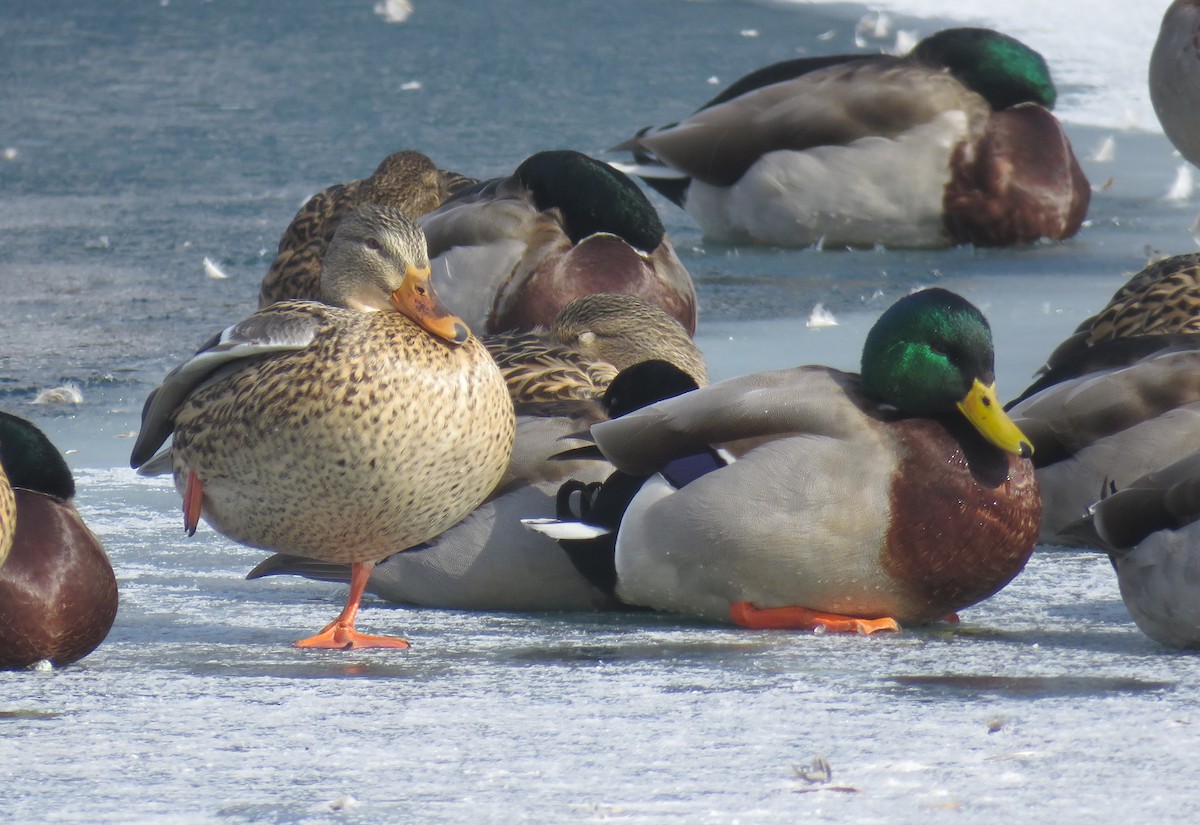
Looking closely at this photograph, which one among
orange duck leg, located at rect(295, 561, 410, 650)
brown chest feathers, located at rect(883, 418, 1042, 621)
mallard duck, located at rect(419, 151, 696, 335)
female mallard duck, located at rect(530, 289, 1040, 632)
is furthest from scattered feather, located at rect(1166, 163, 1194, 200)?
orange duck leg, located at rect(295, 561, 410, 650)

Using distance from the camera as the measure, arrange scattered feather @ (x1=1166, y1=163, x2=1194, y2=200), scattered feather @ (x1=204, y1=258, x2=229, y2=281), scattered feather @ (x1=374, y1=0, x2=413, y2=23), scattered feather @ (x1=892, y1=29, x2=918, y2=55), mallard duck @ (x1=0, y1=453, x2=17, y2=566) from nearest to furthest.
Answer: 1. mallard duck @ (x1=0, y1=453, x2=17, y2=566)
2. scattered feather @ (x1=204, y1=258, x2=229, y2=281)
3. scattered feather @ (x1=1166, y1=163, x2=1194, y2=200)
4. scattered feather @ (x1=892, y1=29, x2=918, y2=55)
5. scattered feather @ (x1=374, y1=0, x2=413, y2=23)

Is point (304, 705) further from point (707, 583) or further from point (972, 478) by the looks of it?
point (972, 478)

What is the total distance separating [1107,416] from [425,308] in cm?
160

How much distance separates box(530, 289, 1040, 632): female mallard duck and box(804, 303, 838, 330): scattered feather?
2746 mm

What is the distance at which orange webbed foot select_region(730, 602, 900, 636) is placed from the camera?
12.3 feet

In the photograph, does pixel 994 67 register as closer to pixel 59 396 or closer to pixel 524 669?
pixel 59 396

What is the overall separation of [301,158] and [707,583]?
6.19m

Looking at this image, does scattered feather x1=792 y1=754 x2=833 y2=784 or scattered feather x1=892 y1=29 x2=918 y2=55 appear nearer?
scattered feather x1=792 y1=754 x2=833 y2=784

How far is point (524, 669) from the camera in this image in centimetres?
332

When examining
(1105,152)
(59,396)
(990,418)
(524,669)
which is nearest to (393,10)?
(1105,152)

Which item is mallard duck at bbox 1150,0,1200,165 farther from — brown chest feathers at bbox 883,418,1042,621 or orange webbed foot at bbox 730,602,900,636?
orange webbed foot at bbox 730,602,900,636

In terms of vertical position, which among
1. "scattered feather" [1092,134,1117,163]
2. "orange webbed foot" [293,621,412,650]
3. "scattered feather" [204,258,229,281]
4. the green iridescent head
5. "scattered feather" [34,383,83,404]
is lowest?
"scattered feather" [204,258,229,281]

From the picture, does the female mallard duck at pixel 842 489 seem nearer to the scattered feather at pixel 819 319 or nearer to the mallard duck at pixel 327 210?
the mallard duck at pixel 327 210

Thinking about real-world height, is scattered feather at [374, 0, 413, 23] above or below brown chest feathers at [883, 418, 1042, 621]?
→ below
